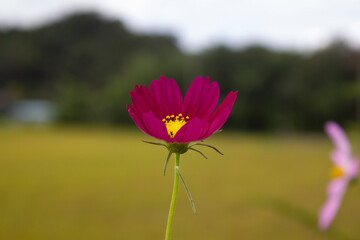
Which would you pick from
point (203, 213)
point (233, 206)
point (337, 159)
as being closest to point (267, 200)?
point (337, 159)

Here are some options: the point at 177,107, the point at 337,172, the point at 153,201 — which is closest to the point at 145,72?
the point at 153,201

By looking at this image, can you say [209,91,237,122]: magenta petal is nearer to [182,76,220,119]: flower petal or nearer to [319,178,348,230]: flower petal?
[182,76,220,119]: flower petal

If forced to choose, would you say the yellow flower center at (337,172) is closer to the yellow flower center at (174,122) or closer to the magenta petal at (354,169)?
the magenta petal at (354,169)

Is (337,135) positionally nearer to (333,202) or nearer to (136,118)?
(333,202)

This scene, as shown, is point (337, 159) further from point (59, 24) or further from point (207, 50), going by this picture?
point (59, 24)

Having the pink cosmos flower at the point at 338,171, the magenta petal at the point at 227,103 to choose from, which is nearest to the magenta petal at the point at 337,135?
the pink cosmos flower at the point at 338,171

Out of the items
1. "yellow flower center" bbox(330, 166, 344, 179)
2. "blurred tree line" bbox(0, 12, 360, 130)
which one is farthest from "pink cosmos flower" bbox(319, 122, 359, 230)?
"blurred tree line" bbox(0, 12, 360, 130)
